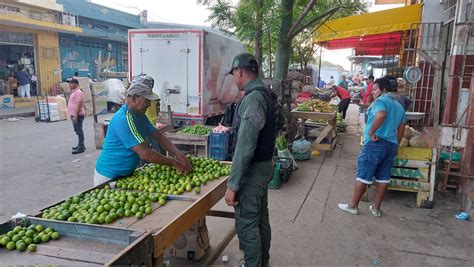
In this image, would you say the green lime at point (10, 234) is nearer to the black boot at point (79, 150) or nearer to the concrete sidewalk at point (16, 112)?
the black boot at point (79, 150)

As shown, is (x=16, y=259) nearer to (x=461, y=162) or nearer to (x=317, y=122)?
(x=461, y=162)

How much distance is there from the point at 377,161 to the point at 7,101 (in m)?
18.1

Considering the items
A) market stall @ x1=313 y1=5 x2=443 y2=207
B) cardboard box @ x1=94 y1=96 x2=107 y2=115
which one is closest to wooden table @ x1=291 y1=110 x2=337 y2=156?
market stall @ x1=313 y1=5 x2=443 y2=207

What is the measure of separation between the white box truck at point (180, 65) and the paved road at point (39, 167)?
2530 millimetres

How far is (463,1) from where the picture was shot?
20.9 ft

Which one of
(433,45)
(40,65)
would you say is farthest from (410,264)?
(40,65)

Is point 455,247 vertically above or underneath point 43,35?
underneath

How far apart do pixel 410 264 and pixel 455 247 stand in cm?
89

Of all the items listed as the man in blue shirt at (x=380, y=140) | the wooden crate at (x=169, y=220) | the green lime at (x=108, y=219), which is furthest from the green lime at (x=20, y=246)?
the man in blue shirt at (x=380, y=140)

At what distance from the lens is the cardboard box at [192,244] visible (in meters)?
4.04

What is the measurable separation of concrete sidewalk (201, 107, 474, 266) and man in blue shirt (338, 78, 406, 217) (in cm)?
51

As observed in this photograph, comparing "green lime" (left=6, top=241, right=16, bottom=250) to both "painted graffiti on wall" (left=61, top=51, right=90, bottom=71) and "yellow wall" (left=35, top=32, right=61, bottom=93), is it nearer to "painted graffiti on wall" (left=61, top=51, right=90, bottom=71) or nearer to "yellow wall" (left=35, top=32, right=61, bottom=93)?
"yellow wall" (left=35, top=32, right=61, bottom=93)

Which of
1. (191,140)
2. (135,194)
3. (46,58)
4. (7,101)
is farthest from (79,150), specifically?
(46,58)

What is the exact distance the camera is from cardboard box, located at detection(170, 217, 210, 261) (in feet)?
13.2
